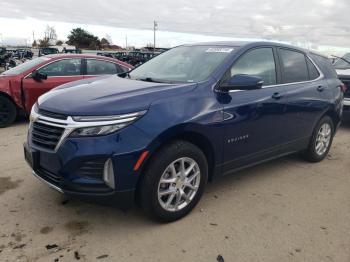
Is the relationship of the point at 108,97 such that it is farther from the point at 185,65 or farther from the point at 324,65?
the point at 324,65

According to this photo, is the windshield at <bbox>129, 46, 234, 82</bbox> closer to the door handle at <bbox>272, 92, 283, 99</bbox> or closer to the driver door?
the door handle at <bbox>272, 92, 283, 99</bbox>

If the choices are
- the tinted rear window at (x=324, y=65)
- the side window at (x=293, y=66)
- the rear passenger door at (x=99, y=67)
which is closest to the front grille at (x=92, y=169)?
the side window at (x=293, y=66)

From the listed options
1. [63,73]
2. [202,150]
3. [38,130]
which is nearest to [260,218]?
[202,150]

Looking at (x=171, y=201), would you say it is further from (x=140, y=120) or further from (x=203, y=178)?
(x=140, y=120)

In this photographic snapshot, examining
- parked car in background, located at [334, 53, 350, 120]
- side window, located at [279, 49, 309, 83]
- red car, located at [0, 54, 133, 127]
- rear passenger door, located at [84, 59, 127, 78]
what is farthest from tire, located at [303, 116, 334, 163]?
red car, located at [0, 54, 133, 127]

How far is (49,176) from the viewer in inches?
122

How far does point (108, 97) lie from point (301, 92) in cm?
267

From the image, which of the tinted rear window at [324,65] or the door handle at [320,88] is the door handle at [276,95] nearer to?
the door handle at [320,88]

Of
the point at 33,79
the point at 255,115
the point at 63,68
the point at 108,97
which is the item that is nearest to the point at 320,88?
the point at 255,115

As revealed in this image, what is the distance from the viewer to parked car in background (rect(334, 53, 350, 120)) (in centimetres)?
780

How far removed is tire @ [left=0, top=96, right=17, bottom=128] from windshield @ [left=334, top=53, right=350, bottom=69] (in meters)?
7.68

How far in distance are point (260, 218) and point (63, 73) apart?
18.0 ft

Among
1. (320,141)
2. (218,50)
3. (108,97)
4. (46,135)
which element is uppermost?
(218,50)

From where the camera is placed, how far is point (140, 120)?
295 centimetres
